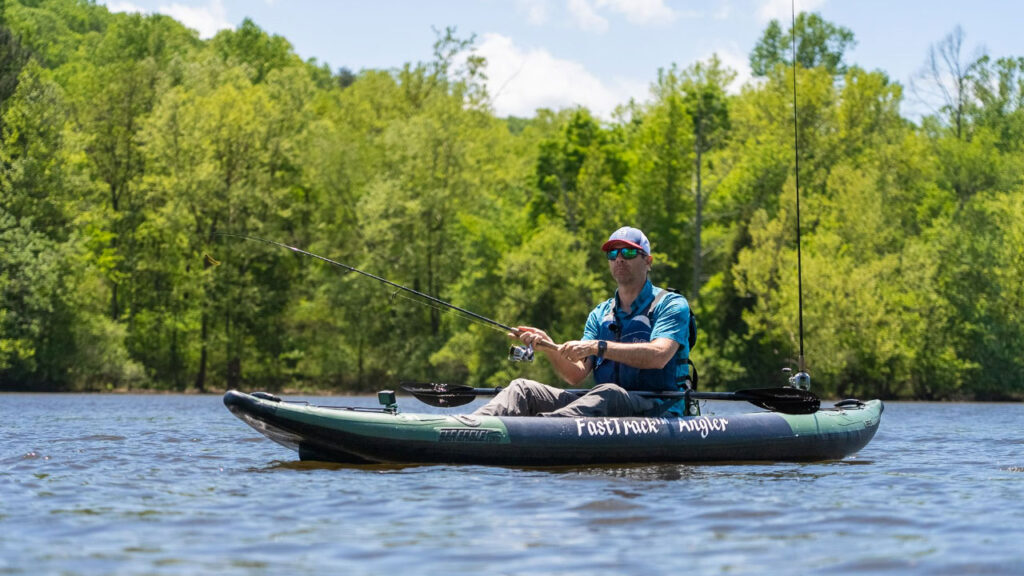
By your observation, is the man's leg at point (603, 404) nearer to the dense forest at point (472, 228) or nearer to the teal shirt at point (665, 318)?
the teal shirt at point (665, 318)

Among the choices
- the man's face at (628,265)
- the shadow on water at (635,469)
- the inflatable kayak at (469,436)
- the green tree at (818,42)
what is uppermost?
the green tree at (818,42)

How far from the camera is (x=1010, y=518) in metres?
6.41

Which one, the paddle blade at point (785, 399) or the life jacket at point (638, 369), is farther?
the paddle blade at point (785, 399)

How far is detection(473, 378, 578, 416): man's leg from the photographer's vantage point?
349 inches

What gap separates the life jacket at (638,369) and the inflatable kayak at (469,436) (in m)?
0.31

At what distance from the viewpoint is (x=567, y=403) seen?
30.0 ft

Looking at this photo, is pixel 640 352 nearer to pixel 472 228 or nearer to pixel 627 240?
pixel 627 240

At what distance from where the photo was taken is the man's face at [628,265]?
879cm

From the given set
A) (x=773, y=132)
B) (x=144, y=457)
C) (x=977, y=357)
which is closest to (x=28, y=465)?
(x=144, y=457)

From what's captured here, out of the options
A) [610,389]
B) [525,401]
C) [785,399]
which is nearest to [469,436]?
[525,401]

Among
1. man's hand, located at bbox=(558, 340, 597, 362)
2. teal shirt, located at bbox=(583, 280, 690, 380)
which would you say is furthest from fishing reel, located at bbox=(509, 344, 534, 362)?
teal shirt, located at bbox=(583, 280, 690, 380)

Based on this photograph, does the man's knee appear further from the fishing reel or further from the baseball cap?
the baseball cap

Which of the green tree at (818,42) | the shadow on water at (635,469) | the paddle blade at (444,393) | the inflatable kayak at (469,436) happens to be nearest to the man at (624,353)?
the inflatable kayak at (469,436)

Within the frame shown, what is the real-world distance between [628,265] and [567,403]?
119 centimetres
